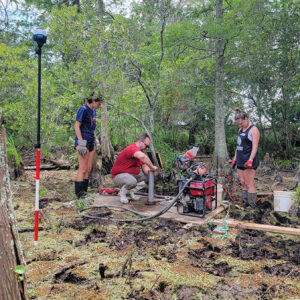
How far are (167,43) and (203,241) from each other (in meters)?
5.24

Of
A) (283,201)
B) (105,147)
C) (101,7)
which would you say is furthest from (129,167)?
(101,7)

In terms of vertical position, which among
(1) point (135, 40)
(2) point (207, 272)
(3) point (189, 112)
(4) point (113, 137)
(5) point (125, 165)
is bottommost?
(2) point (207, 272)

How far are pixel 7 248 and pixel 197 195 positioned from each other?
3.09 meters

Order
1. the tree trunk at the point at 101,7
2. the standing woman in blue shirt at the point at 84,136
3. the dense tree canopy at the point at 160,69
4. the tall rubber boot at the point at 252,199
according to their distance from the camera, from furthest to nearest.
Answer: the tree trunk at the point at 101,7 < the dense tree canopy at the point at 160,69 < the standing woman in blue shirt at the point at 84,136 < the tall rubber boot at the point at 252,199

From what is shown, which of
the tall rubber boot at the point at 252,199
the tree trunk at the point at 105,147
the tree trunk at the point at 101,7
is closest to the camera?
the tall rubber boot at the point at 252,199

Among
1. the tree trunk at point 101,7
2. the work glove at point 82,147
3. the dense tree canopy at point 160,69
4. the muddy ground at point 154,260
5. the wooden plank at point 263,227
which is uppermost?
the tree trunk at point 101,7

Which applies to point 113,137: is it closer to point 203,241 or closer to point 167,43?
point 167,43

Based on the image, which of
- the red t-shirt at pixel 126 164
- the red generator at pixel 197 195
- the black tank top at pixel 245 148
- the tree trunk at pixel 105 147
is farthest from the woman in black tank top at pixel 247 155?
the tree trunk at pixel 105 147

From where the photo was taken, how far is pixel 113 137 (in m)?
9.66

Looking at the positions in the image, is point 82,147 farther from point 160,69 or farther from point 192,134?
point 192,134

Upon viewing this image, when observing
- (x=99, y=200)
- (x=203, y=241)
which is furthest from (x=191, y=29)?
(x=203, y=241)

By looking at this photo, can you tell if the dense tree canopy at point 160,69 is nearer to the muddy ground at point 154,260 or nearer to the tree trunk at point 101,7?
the tree trunk at point 101,7

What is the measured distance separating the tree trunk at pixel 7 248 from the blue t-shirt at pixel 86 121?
3697 mm

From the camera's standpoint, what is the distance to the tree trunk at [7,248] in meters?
1.29
